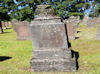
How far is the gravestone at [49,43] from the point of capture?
177 inches

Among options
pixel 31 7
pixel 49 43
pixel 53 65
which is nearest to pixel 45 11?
pixel 49 43

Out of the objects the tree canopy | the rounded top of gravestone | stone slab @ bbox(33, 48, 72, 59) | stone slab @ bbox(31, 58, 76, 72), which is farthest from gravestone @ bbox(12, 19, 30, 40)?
the tree canopy

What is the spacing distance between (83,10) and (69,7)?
6.90 meters

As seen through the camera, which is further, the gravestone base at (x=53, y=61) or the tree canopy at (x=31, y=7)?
the tree canopy at (x=31, y=7)

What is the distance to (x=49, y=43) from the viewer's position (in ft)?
15.5

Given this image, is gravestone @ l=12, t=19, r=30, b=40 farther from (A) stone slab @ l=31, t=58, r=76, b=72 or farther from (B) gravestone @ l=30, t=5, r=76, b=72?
(A) stone slab @ l=31, t=58, r=76, b=72

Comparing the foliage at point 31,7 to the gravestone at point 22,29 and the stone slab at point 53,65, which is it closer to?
the gravestone at point 22,29

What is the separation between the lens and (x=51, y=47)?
4.75m

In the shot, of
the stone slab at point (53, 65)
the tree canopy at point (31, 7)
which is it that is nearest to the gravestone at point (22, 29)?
the stone slab at point (53, 65)

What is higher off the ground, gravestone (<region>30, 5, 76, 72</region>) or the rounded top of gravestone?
the rounded top of gravestone

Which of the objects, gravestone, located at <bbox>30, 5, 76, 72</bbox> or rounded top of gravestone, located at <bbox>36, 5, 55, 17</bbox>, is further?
rounded top of gravestone, located at <bbox>36, 5, 55, 17</bbox>

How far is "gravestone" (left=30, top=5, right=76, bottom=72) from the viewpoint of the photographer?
177 inches

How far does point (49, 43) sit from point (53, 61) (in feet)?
2.09

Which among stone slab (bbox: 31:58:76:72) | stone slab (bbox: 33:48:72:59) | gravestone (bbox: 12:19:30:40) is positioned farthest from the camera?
gravestone (bbox: 12:19:30:40)
